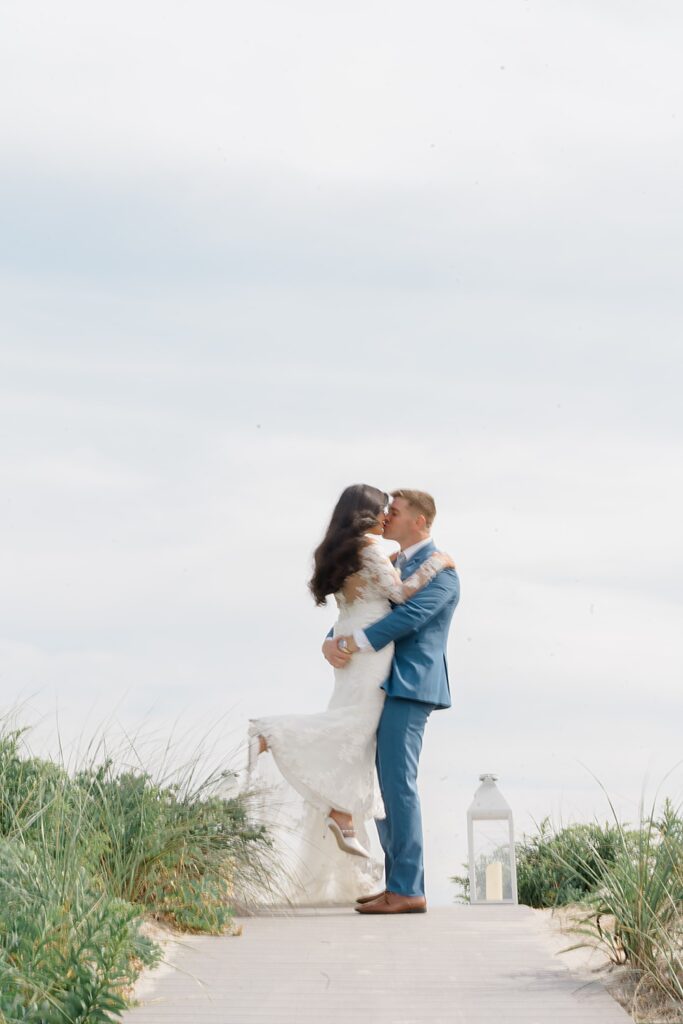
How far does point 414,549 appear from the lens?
8156 mm

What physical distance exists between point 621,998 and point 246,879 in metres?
2.67

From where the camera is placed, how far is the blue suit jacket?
7.76 metres

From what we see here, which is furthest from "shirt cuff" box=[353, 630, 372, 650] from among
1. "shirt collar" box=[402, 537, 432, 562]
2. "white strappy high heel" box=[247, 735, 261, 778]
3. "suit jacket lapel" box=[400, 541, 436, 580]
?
"white strappy high heel" box=[247, 735, 261, 778]

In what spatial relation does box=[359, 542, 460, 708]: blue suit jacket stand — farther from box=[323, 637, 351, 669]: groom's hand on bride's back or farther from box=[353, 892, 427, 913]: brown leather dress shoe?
box=[353, 892, 427, 913]: brown leather dress shoe

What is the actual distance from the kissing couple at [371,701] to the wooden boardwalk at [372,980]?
923 millimetres

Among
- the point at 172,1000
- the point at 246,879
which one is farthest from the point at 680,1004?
the point at 246,879

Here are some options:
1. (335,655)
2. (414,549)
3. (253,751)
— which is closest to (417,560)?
(414,549)

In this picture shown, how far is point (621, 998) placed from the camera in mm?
5039

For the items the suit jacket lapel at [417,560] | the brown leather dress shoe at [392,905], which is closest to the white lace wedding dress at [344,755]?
the suit jacket lapel at [417,560]

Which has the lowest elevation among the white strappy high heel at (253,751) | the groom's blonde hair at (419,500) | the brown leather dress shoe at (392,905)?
the brown leather dress shoe at (392,905)

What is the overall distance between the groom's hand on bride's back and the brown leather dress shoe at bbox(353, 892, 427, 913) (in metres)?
1.35

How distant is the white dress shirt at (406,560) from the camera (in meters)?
7.82

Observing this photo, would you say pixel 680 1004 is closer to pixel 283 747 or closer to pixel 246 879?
pixel 246 879

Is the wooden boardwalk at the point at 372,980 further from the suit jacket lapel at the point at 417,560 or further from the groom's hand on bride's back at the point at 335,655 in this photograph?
the suit jacket lapel at the point at 417,560
